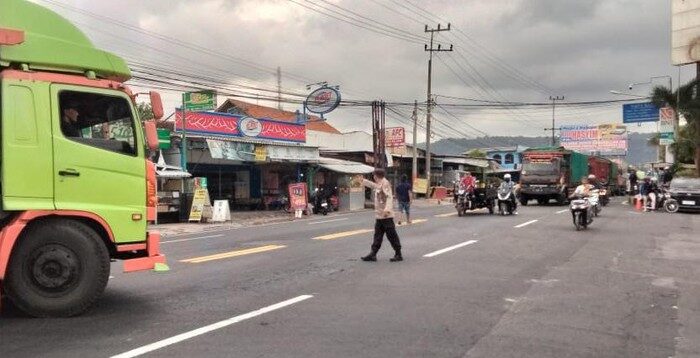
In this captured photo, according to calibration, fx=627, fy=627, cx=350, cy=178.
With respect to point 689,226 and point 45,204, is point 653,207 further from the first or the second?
point 45,204

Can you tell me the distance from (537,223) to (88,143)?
1542 cm

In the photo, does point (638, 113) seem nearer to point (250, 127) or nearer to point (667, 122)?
point (667, 122)

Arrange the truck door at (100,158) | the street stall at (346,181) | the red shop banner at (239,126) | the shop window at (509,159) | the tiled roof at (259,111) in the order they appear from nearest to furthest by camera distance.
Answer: the truck door at (100,158) < the red shop banner at (239,126) < the street stall at (346,181) < the tiled roof at (259,111) < the shop window at (509,159)

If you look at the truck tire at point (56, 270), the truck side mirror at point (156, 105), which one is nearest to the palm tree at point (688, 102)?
the truck side mirror at point (156, 105)

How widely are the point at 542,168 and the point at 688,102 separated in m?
10.7

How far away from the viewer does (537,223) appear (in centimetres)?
1953

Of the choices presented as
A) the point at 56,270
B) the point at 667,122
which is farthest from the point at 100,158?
the point at 667,122

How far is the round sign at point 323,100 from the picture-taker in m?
34.7

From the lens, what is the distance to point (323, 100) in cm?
3516

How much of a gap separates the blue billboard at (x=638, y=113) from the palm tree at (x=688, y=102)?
402 inches

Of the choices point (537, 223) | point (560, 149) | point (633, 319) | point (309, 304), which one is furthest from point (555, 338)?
point (560, 149)

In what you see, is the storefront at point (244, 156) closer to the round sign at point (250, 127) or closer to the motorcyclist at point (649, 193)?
the round sign at point (250, 127)

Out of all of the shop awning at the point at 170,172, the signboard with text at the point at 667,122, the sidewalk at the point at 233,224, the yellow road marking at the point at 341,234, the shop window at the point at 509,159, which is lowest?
the sidewalk at the point at 233,224

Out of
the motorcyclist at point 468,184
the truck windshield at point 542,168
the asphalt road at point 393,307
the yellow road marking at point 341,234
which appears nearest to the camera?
the asphalt road at point 393,307
